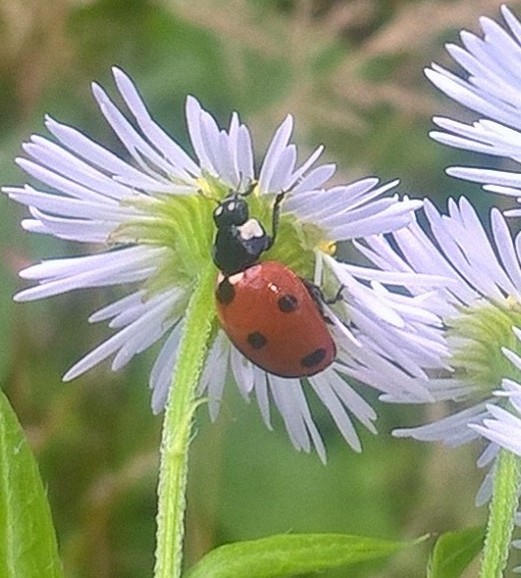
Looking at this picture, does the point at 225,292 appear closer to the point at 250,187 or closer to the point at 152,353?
the point at 250,187

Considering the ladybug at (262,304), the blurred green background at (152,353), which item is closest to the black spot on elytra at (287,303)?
the ladybug at (262,304)

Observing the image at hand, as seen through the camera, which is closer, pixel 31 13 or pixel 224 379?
pixel 224 379

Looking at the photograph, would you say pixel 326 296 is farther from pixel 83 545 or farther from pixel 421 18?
pixel 421 18

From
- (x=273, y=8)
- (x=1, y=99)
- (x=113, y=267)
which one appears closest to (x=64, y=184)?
(x=113, y=267)

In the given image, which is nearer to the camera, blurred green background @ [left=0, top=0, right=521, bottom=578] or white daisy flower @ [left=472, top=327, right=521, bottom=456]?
white daisy flower @ [left=472, top=327, right=521, bottom=456]

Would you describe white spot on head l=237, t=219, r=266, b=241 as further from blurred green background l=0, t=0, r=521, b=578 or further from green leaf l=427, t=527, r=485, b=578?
blurred green background l=0, t=0, r=521, b=578

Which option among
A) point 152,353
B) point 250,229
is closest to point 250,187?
point 250,229

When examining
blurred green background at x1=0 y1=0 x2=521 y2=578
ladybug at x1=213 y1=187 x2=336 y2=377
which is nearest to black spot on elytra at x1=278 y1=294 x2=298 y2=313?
ladybug at x1=213 y1=187 x2=336 y2=377
